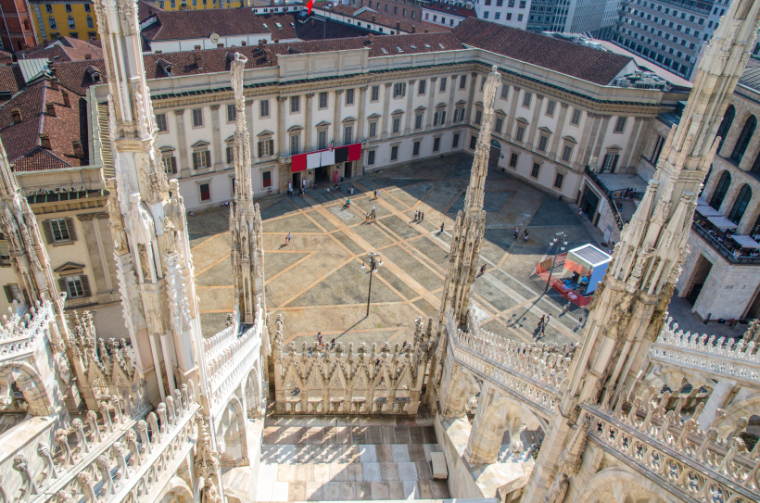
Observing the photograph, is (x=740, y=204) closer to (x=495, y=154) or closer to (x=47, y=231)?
(x=495, y=154)

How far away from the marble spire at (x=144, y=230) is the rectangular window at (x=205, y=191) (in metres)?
41.6

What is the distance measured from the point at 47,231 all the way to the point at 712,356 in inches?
1298

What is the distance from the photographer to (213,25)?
2594 inches

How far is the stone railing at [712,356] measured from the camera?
19.5 metres

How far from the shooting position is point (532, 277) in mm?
44562

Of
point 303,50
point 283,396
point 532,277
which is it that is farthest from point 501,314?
point 303,50

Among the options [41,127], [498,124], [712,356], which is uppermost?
[41,127]

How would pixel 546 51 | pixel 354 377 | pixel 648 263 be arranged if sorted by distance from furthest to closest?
pixel 546 51
pixel 354 377
pixel 648 263

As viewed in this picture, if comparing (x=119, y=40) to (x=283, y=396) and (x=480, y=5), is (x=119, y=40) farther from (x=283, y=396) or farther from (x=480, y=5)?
(x=480, y=5)

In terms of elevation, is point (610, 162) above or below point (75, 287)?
above

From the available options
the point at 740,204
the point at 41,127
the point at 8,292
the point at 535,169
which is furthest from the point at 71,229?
the point at 740,204

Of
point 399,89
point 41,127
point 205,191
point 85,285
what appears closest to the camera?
point 41,127

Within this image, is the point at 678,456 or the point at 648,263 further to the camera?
the point at 648,263

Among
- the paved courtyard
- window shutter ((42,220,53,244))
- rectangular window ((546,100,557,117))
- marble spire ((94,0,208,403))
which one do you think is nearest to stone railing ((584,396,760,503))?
marble spire ((94,0,208,403))
